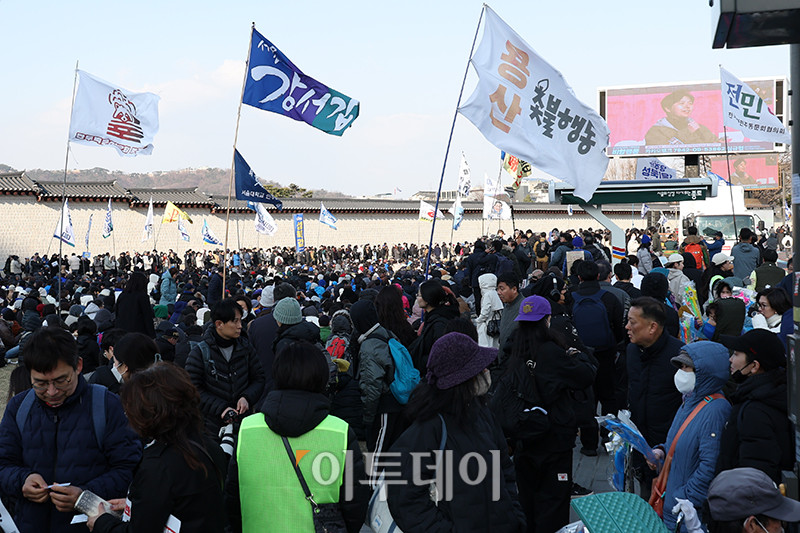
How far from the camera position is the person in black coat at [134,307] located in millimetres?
8430

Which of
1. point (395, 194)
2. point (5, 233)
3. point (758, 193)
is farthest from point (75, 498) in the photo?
point (758, 193)

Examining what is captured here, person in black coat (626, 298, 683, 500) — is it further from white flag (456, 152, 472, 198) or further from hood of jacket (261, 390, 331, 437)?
white flag (456, 152, 472, 198)

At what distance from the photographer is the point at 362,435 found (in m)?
6.91

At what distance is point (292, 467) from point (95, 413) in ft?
3.43

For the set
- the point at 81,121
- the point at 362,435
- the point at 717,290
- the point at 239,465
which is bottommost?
the point at 362,435

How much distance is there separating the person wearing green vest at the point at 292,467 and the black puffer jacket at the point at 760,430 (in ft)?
5.50

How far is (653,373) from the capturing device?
4602 millimetres

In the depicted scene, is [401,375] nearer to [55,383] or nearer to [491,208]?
[55,383]

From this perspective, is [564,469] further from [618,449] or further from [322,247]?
[322,247]

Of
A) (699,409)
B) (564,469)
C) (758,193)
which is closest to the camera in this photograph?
(699,409)

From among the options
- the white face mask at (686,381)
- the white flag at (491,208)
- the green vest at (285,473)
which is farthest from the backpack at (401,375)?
the white flag at (491,208)

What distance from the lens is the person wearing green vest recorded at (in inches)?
119

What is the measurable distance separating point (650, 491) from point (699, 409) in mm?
887

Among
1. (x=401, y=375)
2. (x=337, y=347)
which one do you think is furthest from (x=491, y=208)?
(x=401, y=375)
